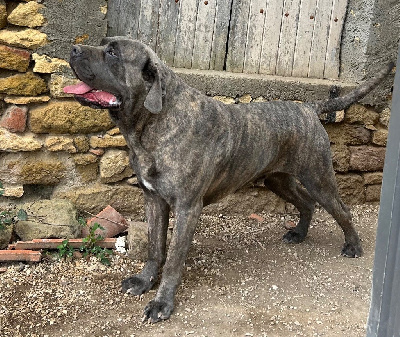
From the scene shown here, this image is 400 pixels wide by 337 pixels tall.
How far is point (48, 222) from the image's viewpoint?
12.8ft

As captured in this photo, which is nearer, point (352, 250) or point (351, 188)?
point (352, 250)

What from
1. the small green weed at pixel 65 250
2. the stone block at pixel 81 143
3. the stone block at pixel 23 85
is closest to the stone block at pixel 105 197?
the stone block at pixel 81 143

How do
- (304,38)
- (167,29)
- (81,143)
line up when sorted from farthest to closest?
(304,38), (167,29), (81,143)

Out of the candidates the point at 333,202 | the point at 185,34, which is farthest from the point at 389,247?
the point at 185,34

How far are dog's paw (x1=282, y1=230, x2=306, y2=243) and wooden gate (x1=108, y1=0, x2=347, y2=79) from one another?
1.57 meters

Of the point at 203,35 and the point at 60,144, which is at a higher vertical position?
the point at 203,35

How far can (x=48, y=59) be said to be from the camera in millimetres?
3975

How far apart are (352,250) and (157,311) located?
6.09 feet

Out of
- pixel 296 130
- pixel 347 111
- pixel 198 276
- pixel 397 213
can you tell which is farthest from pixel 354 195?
pixel 397 213

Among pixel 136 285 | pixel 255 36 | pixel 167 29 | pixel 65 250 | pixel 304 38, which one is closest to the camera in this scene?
pixel 136 285

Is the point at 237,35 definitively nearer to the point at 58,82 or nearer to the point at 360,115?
the point at 360,115

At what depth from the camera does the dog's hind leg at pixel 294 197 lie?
14.0 feet

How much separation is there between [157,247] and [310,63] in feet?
8.34

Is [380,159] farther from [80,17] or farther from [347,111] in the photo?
[80,17]
